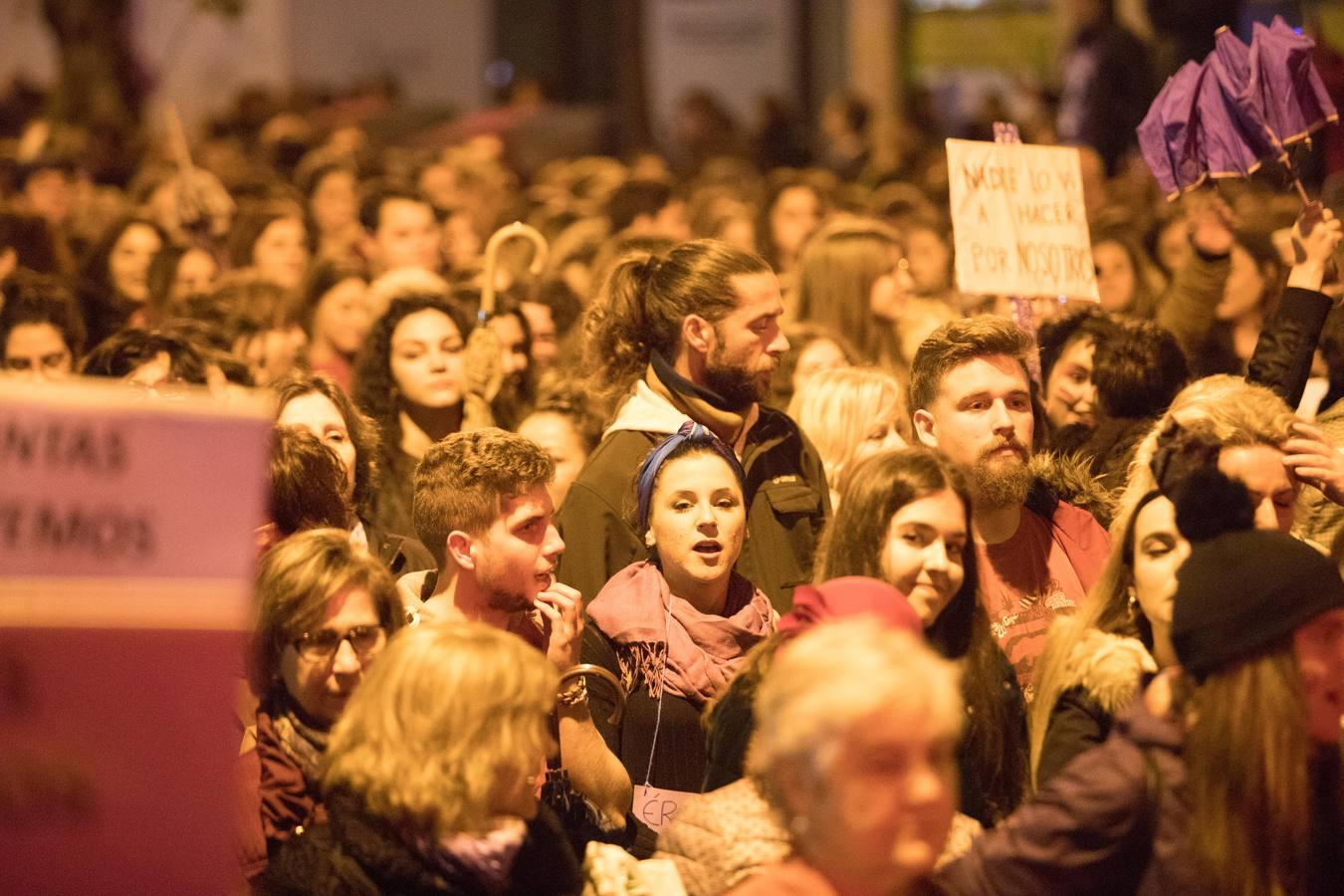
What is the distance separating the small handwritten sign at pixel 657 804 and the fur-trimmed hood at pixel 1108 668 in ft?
4.41

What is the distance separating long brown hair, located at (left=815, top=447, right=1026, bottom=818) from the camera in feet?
15.9

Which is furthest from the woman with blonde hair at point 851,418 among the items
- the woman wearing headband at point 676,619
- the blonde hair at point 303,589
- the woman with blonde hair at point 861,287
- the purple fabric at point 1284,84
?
the blonde hair at point 303,589

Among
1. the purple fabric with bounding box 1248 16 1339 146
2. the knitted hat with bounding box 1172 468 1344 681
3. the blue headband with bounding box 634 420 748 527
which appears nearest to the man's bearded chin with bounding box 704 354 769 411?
the blue headband with bounding box 634 420 748 527

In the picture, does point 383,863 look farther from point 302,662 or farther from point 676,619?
point 676,619

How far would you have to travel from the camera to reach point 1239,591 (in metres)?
3.83

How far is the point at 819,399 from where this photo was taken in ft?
23.6

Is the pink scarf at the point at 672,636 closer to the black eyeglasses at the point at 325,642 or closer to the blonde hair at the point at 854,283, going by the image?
the black eyeglasses at the point at 325,642

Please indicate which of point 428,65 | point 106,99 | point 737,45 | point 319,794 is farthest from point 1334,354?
point 428,65

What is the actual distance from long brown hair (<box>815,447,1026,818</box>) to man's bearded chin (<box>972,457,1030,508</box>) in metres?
0.79

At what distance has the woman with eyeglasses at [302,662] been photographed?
15.5 feet

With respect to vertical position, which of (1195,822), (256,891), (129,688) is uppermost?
(129,688)

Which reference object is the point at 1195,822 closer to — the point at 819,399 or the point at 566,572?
A: the point at 566,572

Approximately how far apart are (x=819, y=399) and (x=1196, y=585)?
11.1 feet

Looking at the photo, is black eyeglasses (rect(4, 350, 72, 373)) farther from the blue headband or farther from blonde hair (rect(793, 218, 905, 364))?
blonde hair (rect(793, 218, 905, 364))
